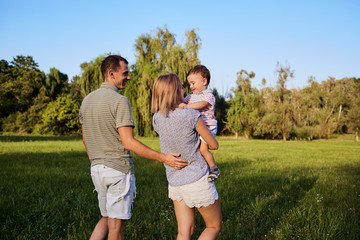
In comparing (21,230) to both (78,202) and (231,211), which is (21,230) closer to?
(78,202)

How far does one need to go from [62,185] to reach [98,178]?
4.17m

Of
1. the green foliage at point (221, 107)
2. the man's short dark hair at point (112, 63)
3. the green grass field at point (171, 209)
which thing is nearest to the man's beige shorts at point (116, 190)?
the man's short dark hair at point (112, 63)

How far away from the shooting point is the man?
7.72ft

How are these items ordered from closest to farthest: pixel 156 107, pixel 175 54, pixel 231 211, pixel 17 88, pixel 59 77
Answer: pixel 156 107 < pixel 231 211 < pixel 175 54 < pixel 17 88 < pixel 59 77

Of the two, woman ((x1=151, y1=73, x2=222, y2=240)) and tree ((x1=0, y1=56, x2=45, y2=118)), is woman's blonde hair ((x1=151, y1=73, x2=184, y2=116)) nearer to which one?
Result: woman ((x1=151, y1=73, x2=222, y2=240))

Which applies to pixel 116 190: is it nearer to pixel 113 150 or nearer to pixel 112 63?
pixel 113 150

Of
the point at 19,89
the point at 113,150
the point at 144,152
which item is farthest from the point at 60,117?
the point at 144,152

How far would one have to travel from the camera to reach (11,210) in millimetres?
Result: 4277

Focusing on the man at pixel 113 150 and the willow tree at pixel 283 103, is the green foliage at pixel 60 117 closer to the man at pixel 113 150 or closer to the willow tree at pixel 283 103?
the willow tree at pixel 283 103

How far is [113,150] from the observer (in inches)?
95.6

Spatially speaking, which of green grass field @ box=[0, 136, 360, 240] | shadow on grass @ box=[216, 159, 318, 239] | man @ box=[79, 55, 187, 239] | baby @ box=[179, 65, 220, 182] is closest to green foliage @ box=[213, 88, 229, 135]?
shadow on grass @ box=[216, 159, 318, 239]

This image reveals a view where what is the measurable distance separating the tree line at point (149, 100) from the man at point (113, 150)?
22785 millimetres

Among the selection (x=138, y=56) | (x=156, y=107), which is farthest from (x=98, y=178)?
(x=138, y=56)

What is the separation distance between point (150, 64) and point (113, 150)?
25.2 metres
